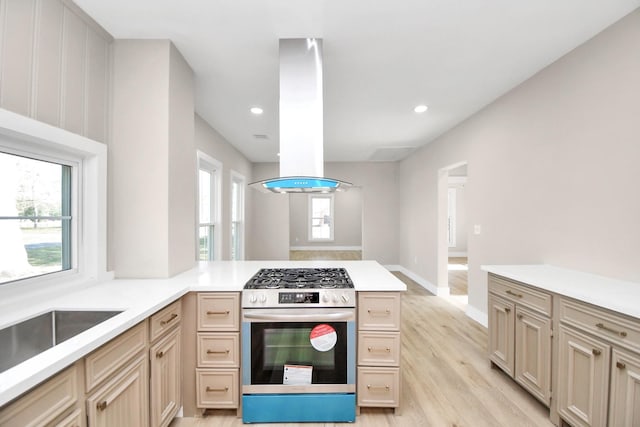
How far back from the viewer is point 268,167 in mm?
6824

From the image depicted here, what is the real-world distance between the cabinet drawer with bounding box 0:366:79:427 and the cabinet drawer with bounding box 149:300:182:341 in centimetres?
49

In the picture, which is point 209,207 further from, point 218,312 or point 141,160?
point 218,312

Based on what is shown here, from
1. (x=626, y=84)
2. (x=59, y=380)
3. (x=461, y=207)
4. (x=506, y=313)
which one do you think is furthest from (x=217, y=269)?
(x=461, y=207)

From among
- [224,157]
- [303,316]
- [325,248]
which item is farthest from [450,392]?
[325,248]

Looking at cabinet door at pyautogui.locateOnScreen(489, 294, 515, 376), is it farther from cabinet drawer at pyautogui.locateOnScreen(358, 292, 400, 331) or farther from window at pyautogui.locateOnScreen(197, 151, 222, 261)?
window at pyautogui.locateOnScreen(197, 151, 222, 261)

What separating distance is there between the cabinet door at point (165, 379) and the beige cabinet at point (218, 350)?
0.42 feet

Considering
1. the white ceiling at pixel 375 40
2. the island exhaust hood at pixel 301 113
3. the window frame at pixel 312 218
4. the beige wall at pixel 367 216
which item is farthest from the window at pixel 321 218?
the island exhaust hood at pixel 301 113

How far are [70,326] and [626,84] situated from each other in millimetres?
3617

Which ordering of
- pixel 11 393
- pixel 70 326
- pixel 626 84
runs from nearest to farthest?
pixel 11 393, pixel 70 326, pixel 626 84

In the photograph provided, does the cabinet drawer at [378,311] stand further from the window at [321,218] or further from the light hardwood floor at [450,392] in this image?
the window at [321,218]

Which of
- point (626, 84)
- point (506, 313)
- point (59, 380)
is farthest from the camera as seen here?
point (506, 313)

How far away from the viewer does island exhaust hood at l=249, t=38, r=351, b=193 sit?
6.77 ft

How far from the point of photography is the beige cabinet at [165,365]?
5.08ft

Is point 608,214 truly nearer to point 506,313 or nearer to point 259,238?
point 506,313
